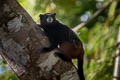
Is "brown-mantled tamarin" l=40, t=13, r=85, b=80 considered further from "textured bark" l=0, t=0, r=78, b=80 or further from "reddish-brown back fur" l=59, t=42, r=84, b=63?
"textured bark" l=0, t=0, r=78, b=80

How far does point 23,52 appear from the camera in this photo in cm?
314

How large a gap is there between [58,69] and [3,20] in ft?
2.21

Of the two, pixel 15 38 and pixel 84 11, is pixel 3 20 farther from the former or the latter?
pixel 84 11

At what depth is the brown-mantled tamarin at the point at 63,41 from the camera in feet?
11.5

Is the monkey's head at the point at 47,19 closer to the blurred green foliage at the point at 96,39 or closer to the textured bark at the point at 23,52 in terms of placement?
the blurred green foliage at the point at 96,39

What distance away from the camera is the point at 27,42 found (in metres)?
3.18

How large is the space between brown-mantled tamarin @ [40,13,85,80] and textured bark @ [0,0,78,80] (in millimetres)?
105

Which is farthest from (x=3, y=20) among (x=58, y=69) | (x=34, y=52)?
(x=58, y=69)

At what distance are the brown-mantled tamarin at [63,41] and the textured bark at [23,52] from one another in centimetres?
10

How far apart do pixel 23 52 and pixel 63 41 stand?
0.88 m

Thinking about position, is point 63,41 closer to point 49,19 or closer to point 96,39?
point 49,19

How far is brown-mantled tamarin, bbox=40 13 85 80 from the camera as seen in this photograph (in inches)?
138

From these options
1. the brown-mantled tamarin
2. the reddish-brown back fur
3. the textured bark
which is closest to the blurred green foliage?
the brown-mantled tamarin

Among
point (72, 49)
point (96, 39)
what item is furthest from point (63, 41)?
point (96, 39)
